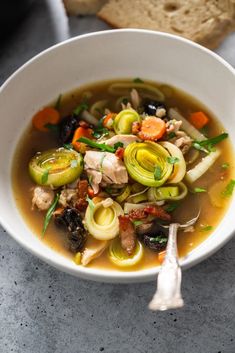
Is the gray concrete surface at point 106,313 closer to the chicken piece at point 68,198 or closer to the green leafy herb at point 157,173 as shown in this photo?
the chicken piece at point 68,198

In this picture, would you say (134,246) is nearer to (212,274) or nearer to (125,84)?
(212,274)

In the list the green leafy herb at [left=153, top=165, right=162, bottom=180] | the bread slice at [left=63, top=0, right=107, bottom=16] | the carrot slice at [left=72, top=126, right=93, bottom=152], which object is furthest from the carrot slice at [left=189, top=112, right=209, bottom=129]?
the bread slice at [left=63, top=0, right=107, bottom=16]

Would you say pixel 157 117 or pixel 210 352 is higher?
pixel 157 117

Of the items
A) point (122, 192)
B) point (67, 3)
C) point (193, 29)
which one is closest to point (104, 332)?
point (122, 192)

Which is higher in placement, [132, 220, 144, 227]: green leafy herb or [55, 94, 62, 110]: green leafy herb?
[55, 94, 62, 110]: green leafy herb

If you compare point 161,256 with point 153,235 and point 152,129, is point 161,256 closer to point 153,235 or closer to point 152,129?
point 153,235

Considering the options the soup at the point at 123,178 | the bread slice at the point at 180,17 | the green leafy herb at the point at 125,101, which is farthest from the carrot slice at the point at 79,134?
the bread slice at the point at 180,17

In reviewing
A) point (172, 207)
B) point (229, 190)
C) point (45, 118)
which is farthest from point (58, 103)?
point (229, 190)

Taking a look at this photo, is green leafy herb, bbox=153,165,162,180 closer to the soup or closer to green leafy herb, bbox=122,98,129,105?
the soup
